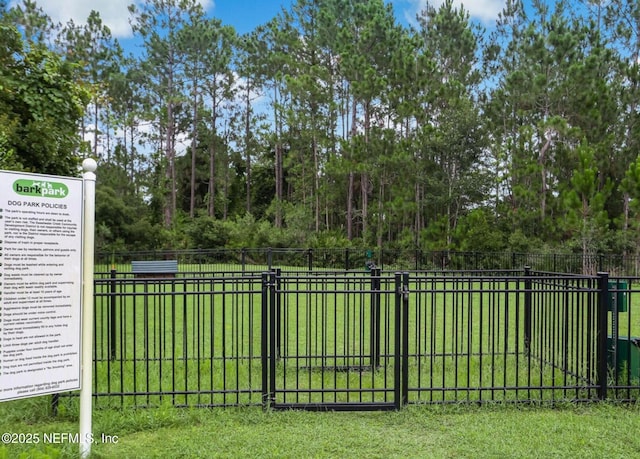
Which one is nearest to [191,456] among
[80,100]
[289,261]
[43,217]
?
[43,217]

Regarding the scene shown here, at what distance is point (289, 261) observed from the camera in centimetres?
2089

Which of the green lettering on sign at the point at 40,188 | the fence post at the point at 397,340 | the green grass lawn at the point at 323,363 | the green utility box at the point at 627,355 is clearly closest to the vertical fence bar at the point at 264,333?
the green grass lawn at the point at 323,363

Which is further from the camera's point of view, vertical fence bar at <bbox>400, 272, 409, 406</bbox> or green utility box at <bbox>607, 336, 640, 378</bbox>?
green utility box at <bbox>607, 336, 640, 378</bbox>

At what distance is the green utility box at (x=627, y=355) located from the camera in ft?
15.8

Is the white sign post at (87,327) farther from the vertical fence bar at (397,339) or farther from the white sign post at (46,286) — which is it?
the vertical fence bar at (397,339)

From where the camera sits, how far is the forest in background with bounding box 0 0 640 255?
18.6 metres

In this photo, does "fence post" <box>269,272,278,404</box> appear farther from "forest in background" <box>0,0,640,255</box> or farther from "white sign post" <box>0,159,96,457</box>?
"forest in background" <box>0,0,640,255</box>

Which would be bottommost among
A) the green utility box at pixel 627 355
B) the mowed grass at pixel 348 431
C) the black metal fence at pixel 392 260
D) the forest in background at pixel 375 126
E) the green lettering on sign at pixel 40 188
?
the mowed grass at pixel 348 431

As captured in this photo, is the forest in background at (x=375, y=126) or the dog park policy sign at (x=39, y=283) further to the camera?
the forest in background at (x=375, y=126)

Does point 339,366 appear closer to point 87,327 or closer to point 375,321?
point 375,321

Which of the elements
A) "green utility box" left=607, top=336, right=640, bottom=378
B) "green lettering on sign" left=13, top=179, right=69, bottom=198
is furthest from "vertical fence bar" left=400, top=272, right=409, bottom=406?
"green lettering on sign" left=13, top=179, right=69, bottom=198

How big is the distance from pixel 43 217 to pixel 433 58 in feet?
72.4

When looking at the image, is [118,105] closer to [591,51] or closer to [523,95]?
[523,95]

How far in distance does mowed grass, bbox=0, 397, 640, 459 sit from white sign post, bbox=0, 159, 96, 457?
47 cm
